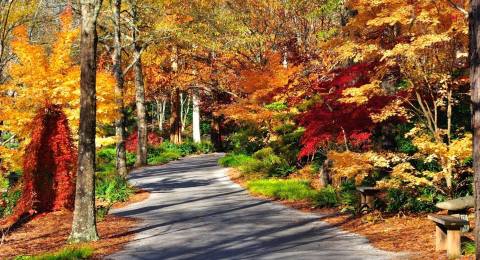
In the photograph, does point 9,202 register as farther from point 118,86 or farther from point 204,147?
point 204,147

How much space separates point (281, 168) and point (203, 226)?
27.2 feet

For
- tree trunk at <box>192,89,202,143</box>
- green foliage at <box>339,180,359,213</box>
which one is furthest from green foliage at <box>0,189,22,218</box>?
tree trunk at <box>192,89,202,143</box>

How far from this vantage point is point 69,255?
852 centimetres

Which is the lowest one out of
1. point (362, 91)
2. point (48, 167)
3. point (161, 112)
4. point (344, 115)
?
point (48, 167)

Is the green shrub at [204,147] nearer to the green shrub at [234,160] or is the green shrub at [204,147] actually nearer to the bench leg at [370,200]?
the green shrub at [234,160]

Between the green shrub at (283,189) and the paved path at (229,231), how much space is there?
0.52 m

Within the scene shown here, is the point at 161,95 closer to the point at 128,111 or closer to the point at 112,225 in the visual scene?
the point at 128,111

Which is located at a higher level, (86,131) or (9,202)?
(86,131)

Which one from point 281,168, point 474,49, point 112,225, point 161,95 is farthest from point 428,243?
point 161,95

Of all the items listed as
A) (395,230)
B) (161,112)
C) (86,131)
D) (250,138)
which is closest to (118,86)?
(250,138)

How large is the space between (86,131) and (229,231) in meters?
3.51

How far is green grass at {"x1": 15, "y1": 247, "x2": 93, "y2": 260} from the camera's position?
27.5 ft

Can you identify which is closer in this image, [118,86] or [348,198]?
[348,198]

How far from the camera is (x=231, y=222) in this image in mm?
11555
